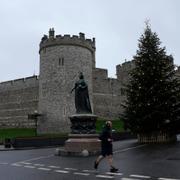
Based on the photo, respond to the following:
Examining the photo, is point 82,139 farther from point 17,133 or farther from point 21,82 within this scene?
point 21,82

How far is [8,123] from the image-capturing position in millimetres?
52000

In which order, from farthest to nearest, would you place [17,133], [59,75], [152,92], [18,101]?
[18,101] < [17,133] < [59,75] < [152,92]

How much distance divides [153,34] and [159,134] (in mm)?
5456

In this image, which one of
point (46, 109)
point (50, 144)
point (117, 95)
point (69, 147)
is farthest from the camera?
point (117, 95)

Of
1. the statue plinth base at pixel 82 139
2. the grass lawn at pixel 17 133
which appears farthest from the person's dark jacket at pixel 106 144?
the grass lawn at pixel 17 133

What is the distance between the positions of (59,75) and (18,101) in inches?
638

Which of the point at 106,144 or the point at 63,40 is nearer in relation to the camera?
the point at 106,144

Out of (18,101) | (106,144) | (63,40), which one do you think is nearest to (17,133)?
(63,40)

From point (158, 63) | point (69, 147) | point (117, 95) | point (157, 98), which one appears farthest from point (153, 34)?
point (117, 95)

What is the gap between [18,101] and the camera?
5184cm

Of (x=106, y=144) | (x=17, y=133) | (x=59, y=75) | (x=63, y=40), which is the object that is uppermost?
(x=63, y=40)

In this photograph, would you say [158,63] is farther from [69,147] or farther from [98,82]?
[98,82]

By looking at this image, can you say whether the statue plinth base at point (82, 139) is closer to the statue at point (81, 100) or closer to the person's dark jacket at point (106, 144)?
the statue at point (81, 100)

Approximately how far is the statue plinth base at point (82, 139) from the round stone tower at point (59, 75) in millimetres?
20373
